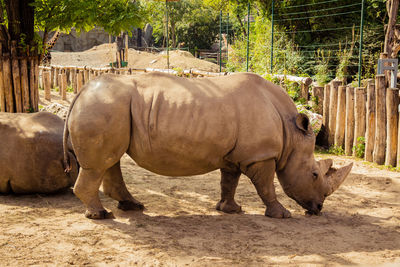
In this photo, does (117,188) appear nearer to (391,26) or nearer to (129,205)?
(129,205)

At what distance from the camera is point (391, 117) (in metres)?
7.68

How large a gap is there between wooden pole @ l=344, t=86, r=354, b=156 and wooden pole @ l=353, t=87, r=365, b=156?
0.17 metres

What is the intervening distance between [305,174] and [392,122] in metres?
3.12

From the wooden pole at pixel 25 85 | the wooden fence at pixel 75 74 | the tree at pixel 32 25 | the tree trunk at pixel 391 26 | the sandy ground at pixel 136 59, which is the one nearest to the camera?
the tree at pixel 32 25

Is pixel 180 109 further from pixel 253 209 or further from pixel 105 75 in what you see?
pixel 253 209

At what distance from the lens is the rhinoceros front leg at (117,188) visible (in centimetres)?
541

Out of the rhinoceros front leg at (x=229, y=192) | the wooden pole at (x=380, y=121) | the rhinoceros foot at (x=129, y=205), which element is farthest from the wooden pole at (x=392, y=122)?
the rhinoceros foot at (x=129, y=205)

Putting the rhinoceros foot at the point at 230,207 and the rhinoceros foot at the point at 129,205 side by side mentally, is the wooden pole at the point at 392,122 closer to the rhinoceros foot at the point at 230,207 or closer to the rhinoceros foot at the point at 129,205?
the rhinoceros foot at the point at 230,207

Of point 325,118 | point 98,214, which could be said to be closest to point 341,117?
point 325,118

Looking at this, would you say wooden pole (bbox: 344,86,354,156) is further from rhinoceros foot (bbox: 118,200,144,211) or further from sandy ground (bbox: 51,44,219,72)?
sandy ground (bbox: 51,44,219,72)

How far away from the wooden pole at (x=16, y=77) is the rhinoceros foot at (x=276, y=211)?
548 cm

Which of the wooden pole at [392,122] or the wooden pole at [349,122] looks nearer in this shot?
the wooden pole at [392,122]

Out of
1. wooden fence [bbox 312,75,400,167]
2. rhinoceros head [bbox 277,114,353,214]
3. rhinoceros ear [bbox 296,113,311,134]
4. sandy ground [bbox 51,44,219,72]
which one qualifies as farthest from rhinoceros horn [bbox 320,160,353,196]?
sandy ground [bbox 51,44,219,72]

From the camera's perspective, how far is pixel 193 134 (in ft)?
16.0
